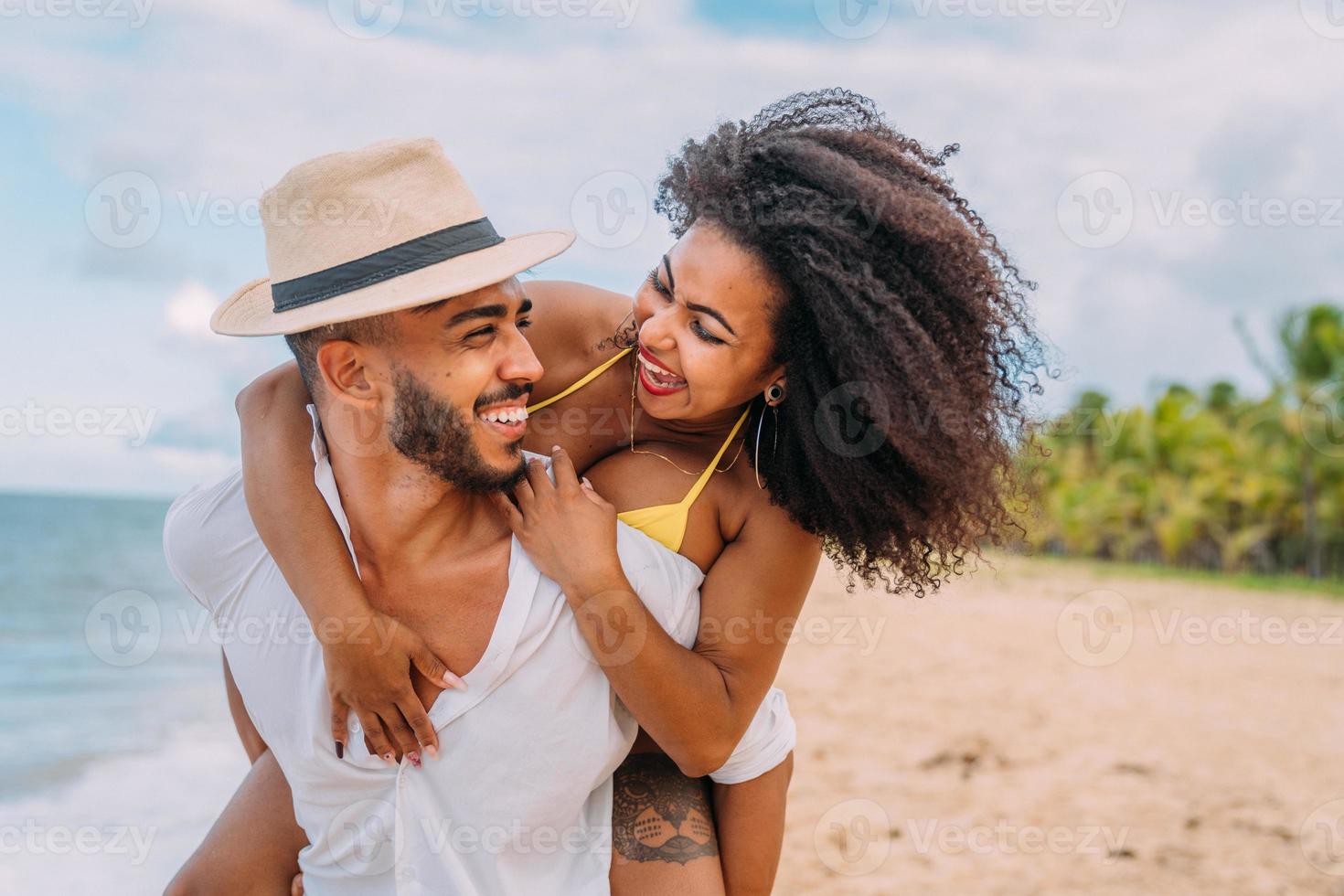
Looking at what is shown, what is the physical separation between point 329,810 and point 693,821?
95 centimetres

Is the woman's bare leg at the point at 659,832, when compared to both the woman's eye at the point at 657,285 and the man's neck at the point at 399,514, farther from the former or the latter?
the woman's eye at the point at 657,285

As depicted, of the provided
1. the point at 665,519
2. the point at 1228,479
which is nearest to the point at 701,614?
the point at 665,519

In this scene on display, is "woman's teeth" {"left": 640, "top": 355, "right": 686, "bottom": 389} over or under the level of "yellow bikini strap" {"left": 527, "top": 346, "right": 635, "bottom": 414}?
over

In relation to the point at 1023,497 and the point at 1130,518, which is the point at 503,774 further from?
the point at 1130,518

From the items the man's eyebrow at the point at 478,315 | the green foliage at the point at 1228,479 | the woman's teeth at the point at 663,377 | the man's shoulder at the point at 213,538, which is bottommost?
the green foliage at the point at 1228,479

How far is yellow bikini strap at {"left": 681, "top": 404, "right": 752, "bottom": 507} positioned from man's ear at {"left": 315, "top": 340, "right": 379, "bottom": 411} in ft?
2.80

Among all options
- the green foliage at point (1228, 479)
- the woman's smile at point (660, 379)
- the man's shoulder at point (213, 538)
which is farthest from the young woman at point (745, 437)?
the green foliage at point (1228, 479)

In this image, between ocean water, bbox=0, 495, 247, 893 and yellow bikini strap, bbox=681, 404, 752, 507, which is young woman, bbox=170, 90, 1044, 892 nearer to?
yellow bikini strap, bbox=681, 404, 752, 507

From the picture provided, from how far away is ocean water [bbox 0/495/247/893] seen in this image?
27.8 feet

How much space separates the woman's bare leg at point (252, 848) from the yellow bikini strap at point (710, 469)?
1452 mm

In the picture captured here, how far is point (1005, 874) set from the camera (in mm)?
7613

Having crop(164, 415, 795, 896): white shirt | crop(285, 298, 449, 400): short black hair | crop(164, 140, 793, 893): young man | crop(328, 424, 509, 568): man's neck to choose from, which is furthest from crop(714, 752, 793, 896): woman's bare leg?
crop(285, 298, 449, 400): short black hair

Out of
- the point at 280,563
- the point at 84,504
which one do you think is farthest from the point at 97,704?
the point at 84,504

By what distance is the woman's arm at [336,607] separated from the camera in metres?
2.61
